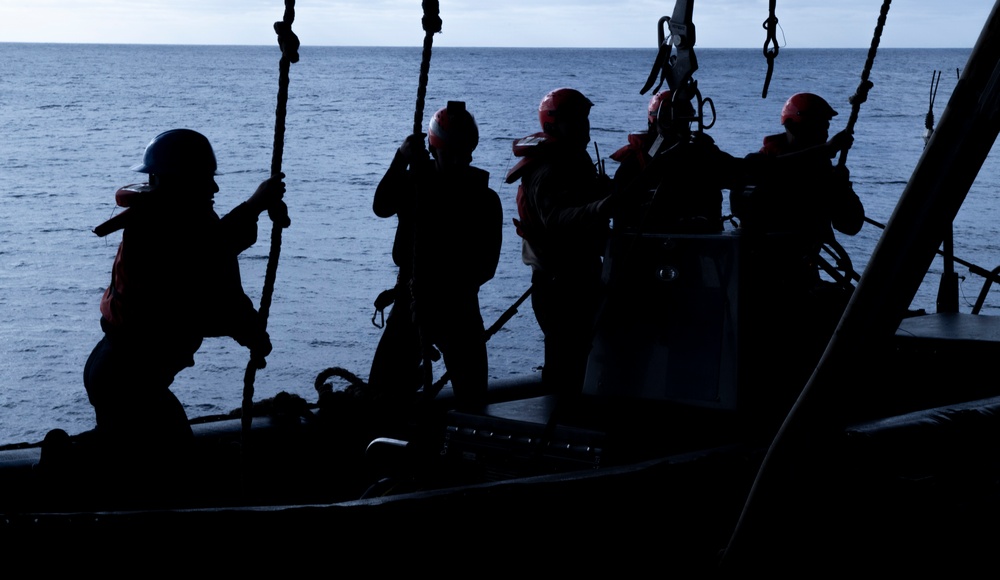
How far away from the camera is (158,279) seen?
3648mm

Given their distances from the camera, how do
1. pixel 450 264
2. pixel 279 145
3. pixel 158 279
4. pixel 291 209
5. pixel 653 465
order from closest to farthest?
pixel 653 465 < pixel 279 145 < pixel 158 279 < pixel 450 264 < pixel 291 209

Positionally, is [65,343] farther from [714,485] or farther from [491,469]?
[714,485]

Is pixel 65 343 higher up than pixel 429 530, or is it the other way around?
pixel 429 530

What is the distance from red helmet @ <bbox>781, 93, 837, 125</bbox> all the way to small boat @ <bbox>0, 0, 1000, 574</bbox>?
5.50ft

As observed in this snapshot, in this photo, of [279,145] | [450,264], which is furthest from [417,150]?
[450,264]

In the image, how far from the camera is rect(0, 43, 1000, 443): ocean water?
36.3ft

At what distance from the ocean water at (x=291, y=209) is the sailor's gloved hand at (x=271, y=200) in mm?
418

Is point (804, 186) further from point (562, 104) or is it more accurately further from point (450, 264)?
point (450, 264)

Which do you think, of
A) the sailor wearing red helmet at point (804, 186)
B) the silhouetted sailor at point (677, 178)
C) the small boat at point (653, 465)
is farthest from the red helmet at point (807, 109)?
the small boat at point (653, 465)

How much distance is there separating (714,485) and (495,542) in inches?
26.9

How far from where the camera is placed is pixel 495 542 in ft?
10.1

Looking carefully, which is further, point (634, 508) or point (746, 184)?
point (746, 184)

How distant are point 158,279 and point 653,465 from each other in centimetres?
175

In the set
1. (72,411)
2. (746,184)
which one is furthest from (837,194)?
(72,411)
